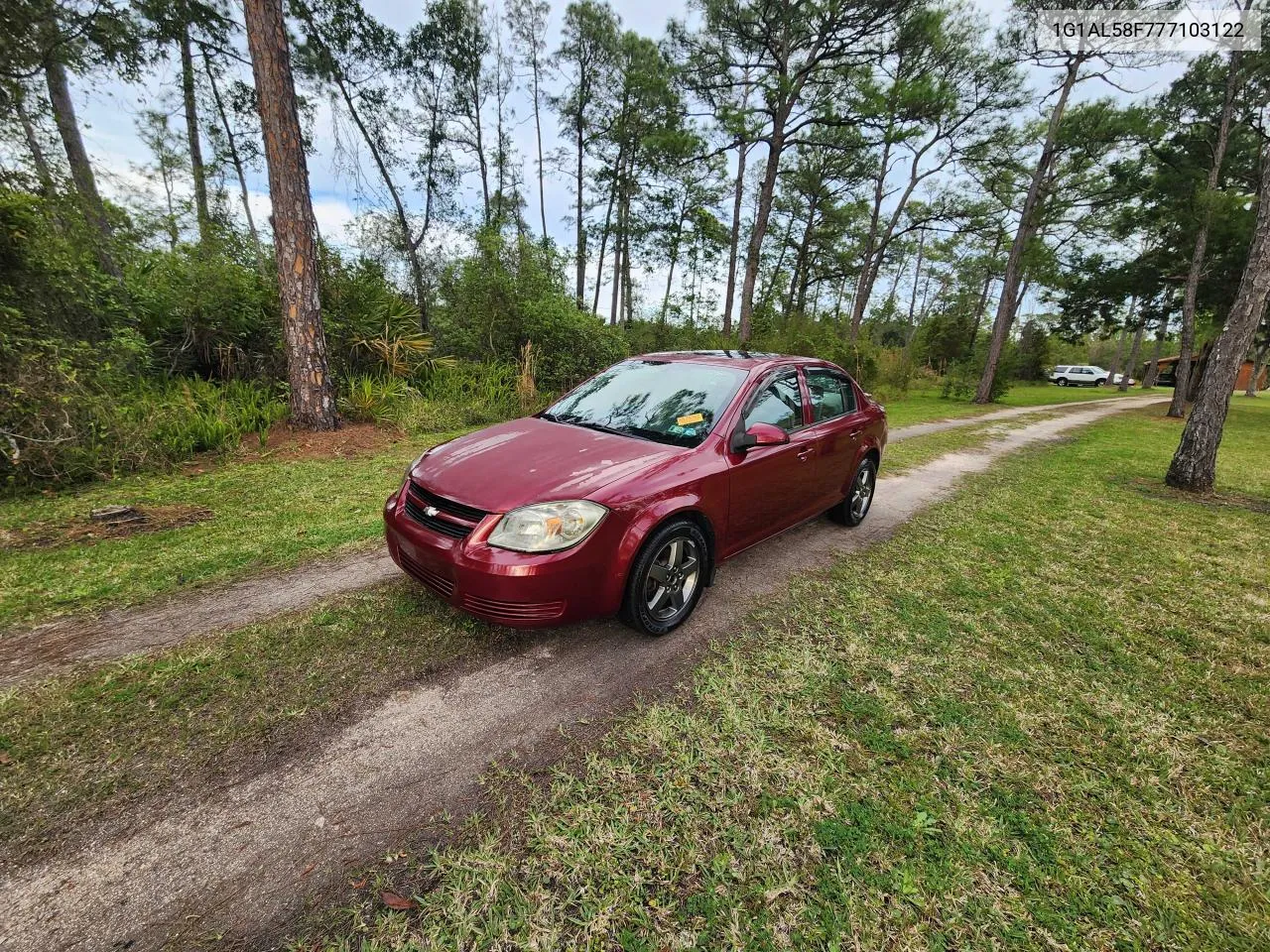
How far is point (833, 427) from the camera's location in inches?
161

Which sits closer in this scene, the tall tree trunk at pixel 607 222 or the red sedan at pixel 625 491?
the red sedan at pixel 625 491

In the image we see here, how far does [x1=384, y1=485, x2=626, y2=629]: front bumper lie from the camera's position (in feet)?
7.50

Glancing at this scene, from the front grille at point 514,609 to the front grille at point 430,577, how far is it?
134 mm

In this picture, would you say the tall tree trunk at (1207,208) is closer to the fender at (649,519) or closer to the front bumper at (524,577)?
the fender at (649,519)

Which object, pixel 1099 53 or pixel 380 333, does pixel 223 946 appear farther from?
pixel 1099 53

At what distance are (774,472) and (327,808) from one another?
291 cm

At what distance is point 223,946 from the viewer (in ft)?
4.43

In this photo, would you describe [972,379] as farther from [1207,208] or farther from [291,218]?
[291,218]

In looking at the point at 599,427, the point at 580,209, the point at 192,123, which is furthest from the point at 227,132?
the point at 599,427

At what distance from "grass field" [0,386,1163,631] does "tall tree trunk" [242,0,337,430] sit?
5.38 feet

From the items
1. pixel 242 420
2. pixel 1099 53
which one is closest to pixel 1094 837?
pixel 242 420

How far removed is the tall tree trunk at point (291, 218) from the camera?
6.30 metres

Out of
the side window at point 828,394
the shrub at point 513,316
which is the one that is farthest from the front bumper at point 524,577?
the shrub at point 513,316

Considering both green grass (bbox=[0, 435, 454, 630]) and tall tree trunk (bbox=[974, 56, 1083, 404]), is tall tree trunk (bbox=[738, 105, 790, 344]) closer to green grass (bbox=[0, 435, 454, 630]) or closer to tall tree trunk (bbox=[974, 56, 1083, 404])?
tall tree trunk (bbox=[974, 56, 1083, 404])
